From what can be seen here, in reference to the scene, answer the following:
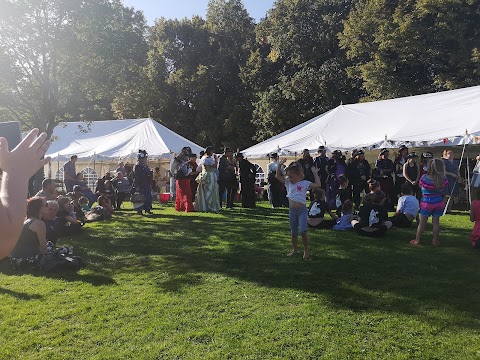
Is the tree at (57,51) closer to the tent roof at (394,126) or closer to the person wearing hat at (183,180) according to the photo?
the person wearing hat at (183,180)

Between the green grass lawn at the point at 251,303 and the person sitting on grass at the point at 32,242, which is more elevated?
the person sitting on grass at the point at 32,242

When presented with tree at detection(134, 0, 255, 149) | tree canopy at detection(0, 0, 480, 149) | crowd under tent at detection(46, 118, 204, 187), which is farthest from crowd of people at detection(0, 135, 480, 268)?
tree at detection(134, 0, 255, 149)

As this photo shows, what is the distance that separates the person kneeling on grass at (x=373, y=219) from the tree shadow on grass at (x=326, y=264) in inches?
7.5

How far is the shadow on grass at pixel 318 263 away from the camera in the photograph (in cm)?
468

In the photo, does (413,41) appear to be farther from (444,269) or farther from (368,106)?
(444,269)

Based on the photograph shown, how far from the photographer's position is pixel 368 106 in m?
16.4

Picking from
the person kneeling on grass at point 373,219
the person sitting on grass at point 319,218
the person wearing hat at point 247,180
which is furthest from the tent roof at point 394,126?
the person sitting on grass at point 319,218

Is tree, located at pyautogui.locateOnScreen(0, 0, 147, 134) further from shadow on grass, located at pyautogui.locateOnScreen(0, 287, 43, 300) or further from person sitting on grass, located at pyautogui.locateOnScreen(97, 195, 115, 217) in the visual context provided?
shadow on grass, located at pyautogui.locateOnScreen(0, 287, 43, 300)

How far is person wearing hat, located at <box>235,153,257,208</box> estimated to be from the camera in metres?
13.1

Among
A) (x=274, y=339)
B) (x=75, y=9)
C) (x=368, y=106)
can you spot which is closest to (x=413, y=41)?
(x=368, y=106)

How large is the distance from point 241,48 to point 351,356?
103ft

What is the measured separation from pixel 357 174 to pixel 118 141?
35.9 ft

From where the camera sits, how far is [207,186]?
1200 centimetres

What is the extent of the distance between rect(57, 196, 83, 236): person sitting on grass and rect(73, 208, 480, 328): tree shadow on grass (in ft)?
2.74
